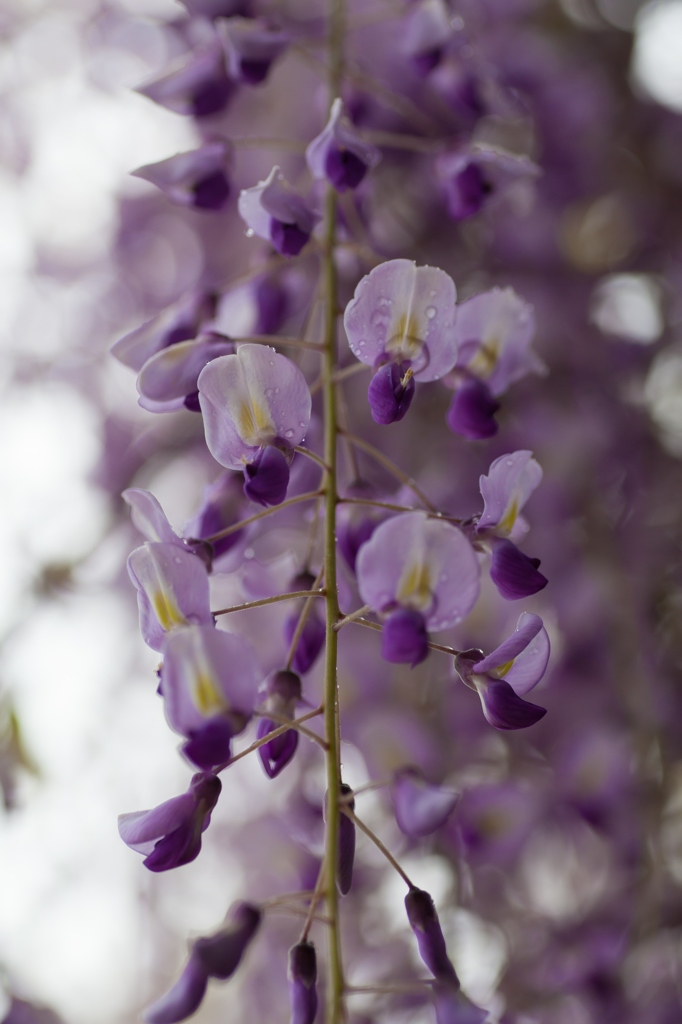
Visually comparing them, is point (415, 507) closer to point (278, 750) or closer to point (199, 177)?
point (278, 750)

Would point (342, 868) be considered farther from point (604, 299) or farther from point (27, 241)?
point (27, 241)

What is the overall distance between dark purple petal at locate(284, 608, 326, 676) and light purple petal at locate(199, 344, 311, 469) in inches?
5.7

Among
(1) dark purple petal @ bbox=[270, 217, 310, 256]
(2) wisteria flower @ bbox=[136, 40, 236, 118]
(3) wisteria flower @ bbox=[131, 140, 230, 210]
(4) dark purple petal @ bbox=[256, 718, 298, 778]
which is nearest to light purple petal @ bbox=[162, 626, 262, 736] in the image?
(4) dark purple petal @ bbox=[256, 718, 298, 778]

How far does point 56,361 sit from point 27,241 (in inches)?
9.8

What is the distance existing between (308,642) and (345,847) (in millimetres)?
159

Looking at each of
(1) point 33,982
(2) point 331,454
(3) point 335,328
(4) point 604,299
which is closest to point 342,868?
(2) point 331,454

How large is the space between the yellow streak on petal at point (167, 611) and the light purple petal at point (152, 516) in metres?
0.03

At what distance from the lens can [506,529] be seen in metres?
0.55

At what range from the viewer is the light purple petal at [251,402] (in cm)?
53

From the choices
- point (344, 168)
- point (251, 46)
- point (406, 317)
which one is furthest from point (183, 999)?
point (251, 46)

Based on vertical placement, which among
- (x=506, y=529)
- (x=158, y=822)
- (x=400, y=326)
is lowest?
(x=158, y=822)

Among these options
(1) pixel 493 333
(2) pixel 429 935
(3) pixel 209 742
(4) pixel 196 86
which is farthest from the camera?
(4) pixel 196 86

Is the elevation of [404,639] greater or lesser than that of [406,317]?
lesser

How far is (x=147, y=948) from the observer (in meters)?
1.66
